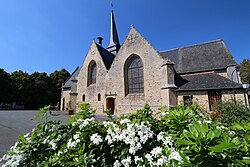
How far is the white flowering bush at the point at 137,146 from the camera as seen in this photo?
3.17ft

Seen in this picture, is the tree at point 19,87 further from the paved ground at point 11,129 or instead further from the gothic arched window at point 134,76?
the gothic arched window at point 134,76

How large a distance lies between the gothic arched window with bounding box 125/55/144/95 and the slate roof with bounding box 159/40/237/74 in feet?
16.1

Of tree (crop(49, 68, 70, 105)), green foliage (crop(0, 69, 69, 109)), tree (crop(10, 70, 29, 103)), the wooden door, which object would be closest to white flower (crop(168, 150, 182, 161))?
the wooden door

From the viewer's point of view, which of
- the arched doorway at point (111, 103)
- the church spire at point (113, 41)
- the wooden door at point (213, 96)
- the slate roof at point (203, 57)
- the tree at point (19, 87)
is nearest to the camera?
the wooden door at point (213, 96)

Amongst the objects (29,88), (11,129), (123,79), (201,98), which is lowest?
(11,129)

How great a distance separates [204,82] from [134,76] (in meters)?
7.45

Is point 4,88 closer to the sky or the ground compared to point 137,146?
closer to the sky

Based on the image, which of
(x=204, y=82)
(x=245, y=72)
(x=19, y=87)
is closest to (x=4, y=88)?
(x=19, y=87)

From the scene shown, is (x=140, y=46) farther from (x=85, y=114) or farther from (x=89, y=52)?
(x=85, y=114)

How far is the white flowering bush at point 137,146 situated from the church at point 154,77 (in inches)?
441

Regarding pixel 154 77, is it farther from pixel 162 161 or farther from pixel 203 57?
pixel 162 161

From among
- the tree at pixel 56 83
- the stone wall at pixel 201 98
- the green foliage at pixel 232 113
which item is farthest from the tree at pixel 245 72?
the tree at pixel 56 83

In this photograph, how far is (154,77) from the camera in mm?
13828

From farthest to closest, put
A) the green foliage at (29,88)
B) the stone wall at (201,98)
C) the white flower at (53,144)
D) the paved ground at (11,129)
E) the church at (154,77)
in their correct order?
the green foliage at (29,88), the church at (154,77), the stone wall at (201,98), the paved ground at (11,129), the white flower at (53,144)
